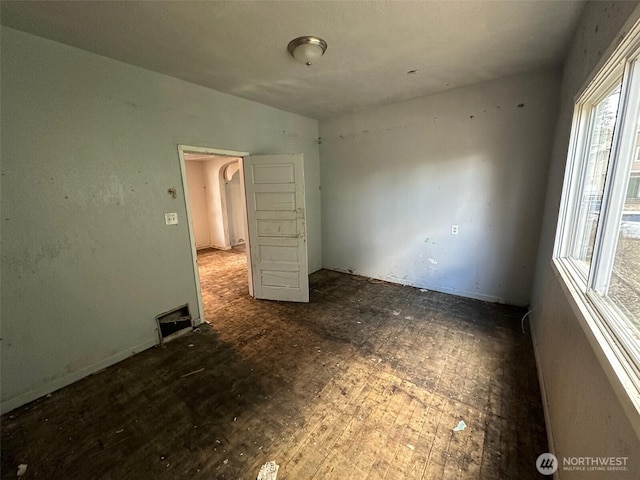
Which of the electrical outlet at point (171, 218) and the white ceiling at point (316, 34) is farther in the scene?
the electrical outlet at point (171, 218)

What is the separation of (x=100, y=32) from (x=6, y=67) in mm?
607

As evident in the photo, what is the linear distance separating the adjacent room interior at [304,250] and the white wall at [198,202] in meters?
3.62

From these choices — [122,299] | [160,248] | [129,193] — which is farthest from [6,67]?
[122,299]

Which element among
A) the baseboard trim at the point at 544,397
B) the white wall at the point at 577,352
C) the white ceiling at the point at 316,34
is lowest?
the baseboard trim at the point at 544,397

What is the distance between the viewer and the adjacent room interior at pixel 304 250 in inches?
53.6

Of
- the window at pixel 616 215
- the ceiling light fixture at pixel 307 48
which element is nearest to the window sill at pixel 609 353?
the window at pixel 616 215

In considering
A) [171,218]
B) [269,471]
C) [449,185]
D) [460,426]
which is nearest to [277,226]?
[171,218]

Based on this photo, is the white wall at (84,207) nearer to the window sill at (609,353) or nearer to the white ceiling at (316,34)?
the white ceiling at (316,34)

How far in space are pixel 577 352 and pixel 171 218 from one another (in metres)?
3.10

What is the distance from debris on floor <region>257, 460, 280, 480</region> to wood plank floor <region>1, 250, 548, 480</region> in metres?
0.03

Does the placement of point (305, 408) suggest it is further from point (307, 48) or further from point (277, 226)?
point (307, 48)

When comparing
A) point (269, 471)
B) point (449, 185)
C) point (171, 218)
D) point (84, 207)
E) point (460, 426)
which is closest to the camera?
point (269, 471)

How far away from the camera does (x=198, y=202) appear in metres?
6.41

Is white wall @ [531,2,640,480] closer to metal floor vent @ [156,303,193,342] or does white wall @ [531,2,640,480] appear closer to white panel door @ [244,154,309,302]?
white panel door @ [244,154,309,302]
